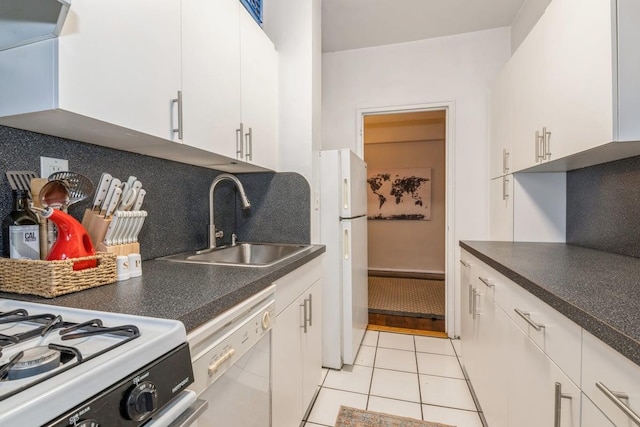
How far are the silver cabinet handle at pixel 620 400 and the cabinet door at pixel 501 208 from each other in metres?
1.64

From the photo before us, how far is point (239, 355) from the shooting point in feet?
3.06

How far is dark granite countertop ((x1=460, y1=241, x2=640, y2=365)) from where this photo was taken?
641mm

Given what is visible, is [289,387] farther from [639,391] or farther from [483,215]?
[483,215]

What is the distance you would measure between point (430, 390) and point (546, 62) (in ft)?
6.37

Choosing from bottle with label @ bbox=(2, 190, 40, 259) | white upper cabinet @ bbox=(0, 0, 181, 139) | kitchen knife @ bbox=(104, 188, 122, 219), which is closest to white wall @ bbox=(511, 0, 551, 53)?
white upper cabinet @ bbox=(0, 0, 181, 139)

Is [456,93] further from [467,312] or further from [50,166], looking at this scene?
[50,166]

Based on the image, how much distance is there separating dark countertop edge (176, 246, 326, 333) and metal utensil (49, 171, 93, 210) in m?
0.60

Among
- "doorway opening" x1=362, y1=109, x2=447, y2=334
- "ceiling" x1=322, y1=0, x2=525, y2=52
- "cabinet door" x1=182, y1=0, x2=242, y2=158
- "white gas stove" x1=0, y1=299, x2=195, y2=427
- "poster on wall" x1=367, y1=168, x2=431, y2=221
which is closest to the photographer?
"white gas stove" x1=0, y1=299, x2=195, y2=427

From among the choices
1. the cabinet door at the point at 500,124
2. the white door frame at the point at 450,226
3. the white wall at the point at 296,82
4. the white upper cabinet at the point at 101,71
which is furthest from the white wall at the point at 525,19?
the white upper cabinet at the point at 101,71

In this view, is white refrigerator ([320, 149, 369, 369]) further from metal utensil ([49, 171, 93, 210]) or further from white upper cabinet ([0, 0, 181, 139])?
metal utensil ([49, 171, 93, 210])

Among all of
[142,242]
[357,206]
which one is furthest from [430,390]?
[142,242]

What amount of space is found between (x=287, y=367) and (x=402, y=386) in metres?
1.01

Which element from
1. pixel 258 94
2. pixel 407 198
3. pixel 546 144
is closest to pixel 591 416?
pixel 546 144

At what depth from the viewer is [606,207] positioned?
164cm
